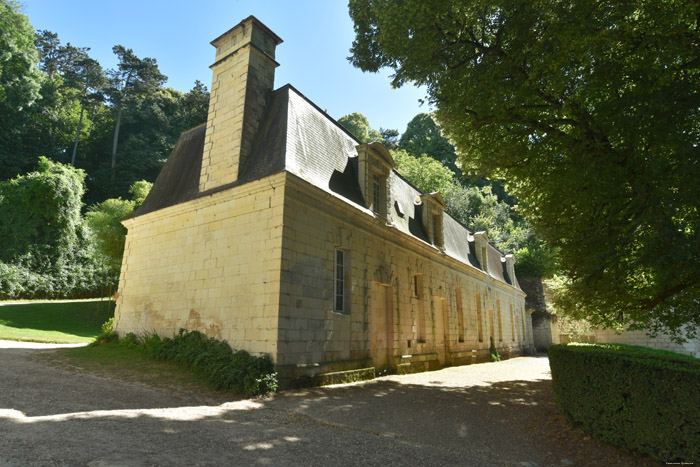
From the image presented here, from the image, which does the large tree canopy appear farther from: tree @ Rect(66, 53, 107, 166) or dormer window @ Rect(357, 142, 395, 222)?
tree @ Rect(66, 53, 107, 166)

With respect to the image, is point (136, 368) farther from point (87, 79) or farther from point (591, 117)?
point (87, 79)

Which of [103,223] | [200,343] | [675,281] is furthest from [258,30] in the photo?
[103,223]

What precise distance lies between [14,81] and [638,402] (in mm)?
39862

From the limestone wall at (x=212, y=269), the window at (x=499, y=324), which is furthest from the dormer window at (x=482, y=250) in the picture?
the limestone wall at (x=212, y=269)

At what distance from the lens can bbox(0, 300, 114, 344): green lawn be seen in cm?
1366

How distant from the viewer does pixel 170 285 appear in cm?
1006

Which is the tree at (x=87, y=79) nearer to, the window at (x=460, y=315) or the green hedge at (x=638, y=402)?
the window at (x=460, y=315)

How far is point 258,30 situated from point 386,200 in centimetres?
610

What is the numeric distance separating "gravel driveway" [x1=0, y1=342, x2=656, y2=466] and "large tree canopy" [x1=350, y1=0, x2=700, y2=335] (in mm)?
3258

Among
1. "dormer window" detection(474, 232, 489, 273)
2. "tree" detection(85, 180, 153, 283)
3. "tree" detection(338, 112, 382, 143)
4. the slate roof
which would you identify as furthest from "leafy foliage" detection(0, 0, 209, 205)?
"dormer window" detection(474, 232, 489, 273)

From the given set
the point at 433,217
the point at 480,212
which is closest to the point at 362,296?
the point at 433,217

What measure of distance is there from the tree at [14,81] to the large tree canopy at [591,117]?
105ft

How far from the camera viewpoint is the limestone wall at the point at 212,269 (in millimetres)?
8047

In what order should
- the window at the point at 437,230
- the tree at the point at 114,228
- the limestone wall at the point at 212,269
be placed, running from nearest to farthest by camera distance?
the limestone wall at the point at 212,269, the window at the point at 437,230, the tree at the point at 114,228
